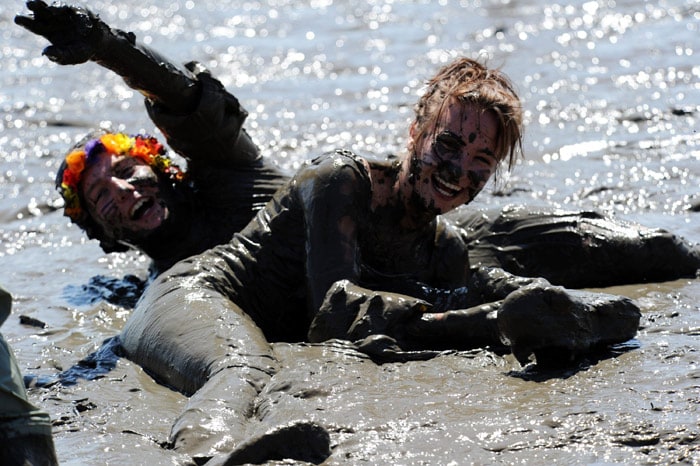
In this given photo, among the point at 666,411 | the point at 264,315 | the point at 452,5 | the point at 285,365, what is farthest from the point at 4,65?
the point at 666,411

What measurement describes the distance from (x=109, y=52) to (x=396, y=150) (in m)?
3.34

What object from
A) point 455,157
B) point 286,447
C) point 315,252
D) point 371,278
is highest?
point 455,157

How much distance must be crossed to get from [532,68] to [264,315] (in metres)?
5.99

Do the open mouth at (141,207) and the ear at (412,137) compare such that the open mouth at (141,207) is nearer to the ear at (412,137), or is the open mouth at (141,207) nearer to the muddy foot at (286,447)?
the ear at (412,137)

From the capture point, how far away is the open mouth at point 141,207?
6660mm

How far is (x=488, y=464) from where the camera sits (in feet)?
12.4

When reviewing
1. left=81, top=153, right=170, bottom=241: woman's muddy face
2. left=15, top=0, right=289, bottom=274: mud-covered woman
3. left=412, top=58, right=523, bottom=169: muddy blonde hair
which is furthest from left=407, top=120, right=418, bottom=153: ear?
left=81, top=153, right=170, bottom=241: woman's muddy face

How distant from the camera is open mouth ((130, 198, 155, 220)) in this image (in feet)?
21.9

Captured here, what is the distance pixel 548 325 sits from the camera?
14.9 feet

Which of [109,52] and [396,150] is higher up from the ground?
[109,52]

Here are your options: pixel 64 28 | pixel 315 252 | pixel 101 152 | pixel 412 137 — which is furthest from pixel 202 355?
pixel 101 152

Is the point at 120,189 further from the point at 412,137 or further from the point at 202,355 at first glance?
the point at 202,355

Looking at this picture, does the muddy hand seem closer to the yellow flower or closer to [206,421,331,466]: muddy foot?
the yellow flower

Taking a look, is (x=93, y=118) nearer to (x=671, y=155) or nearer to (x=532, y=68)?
(x=532, y=68)
